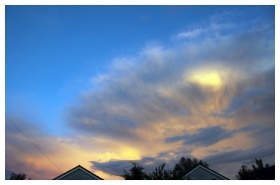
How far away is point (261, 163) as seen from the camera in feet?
78.7
